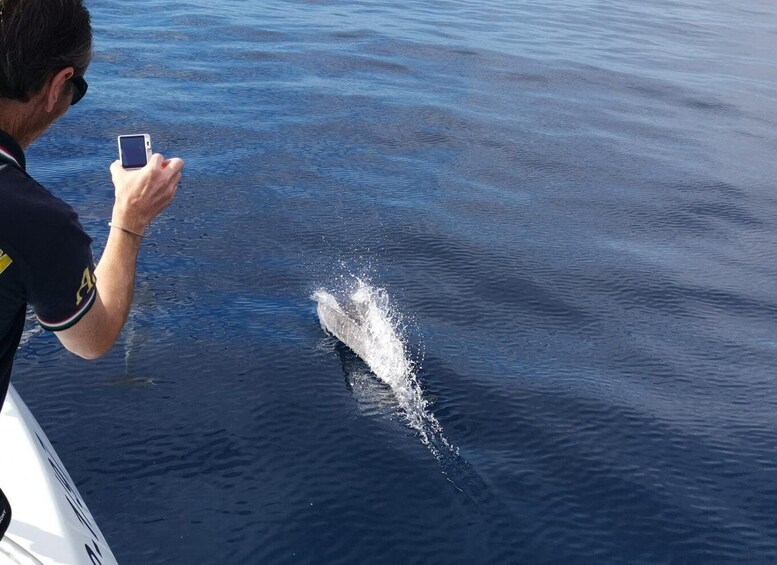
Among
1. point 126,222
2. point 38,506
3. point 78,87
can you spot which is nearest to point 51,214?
point 126,222

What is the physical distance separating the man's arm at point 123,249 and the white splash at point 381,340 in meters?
4.95

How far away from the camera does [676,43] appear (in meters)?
28.6

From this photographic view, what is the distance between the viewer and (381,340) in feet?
29.7

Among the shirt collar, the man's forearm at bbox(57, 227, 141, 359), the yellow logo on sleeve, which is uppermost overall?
the shirt collar

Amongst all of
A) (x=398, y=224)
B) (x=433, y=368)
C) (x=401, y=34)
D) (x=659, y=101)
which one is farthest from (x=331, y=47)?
(x=433, y=368)

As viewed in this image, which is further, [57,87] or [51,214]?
[57,87]

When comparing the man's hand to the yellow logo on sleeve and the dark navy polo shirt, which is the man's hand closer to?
the dark navy polo shirt

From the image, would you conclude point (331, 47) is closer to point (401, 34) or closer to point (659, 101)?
point (401, 34)

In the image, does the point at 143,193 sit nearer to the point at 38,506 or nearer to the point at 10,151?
the point at 10,151

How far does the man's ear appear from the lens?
Result: 8.54 feet

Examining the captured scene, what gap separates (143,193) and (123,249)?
0.21 meters

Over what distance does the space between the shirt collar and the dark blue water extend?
13.4 feet

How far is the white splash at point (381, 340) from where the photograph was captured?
7934mm

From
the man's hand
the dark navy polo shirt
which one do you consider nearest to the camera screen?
the man's hand
